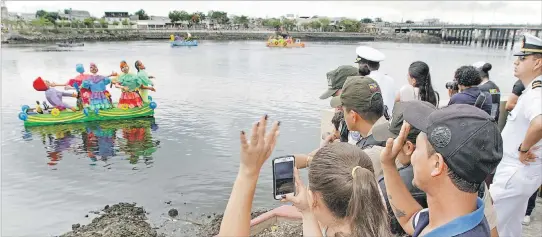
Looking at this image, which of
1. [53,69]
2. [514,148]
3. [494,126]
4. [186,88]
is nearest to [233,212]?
[494,126]

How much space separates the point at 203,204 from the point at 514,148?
586 cm

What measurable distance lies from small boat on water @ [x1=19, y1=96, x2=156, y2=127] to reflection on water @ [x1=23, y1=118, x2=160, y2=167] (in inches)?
8.4

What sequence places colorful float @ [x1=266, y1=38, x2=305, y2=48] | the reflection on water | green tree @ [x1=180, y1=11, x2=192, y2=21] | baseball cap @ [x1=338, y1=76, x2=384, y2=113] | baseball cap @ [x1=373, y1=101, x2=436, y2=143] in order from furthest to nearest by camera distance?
green tree @ [x1=180, y1=11, x2=192, y2=21] < colorful float @ [x1=266, y1=38, x2=305, y2=48] < the reflection on water < baseball cap @ [x1=338, y1=76, x2=384, y2=113] < baseball cap @ [x1=373, y1=101, x2=436, y2=143]

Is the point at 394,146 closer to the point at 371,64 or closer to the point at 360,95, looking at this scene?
the point at 360,95

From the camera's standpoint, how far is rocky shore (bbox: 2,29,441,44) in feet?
237

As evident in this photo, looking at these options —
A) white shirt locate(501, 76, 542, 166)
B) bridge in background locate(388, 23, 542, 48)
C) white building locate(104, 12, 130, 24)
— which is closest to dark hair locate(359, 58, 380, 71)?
white shirt locate(501, 76, 542, 166)

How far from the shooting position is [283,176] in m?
1.87

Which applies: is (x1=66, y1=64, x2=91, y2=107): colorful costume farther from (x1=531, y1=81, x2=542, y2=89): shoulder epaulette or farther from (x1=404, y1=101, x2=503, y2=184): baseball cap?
(x1=404, y1=101, x2=503, y2=184): baseball cap

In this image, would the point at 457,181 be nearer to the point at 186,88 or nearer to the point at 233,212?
the point at 233,212

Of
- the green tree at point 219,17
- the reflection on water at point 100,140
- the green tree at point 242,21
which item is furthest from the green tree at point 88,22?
the reflection on water at point 100,140

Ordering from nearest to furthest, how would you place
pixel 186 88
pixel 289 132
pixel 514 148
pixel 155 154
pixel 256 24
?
1. pixel 514 148
2. pixel 155 154
3. pixel 289 132
4. pixel 186 88
5. pixel 256 24

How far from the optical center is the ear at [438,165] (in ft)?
5.55

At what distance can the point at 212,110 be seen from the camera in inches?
653

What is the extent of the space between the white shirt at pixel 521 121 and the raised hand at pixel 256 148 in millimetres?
2687
